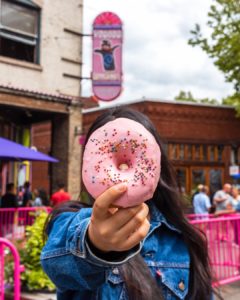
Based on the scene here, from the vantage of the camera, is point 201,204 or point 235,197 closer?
point 235,197

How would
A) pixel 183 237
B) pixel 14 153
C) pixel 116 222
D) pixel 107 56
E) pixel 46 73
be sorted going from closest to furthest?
1. pixel 116 222
2. pixel 183 237
3. pixel 14 153
4. pixel 107 56
5. pixel 46 73

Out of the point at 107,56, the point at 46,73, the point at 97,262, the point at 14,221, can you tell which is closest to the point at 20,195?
the point at 46,73

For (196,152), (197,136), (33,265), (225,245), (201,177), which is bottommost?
(33,265)

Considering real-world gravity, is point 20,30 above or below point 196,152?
above

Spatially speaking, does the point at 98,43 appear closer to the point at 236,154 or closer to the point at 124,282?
the point at 124,282

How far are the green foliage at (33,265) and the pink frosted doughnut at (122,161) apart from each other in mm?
4189

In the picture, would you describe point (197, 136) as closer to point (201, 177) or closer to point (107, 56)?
point (201, 177)

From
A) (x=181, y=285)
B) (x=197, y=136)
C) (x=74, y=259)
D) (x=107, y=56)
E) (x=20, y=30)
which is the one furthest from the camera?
(x=197, y=136)

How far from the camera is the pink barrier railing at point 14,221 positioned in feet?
30.1

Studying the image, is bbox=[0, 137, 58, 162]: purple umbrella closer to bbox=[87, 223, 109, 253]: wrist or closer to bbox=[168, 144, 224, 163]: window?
bbox=[87, 223, 109, 253]: wrist

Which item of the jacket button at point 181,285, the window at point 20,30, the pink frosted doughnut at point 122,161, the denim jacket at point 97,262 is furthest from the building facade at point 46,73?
the pink frosted doughnut at point 122,161

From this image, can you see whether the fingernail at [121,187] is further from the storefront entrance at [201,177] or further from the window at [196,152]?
the storefront entrance at [201,177]

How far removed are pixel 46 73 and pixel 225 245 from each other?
7980mm

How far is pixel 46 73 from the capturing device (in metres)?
12.7
